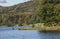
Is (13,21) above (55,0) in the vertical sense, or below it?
below

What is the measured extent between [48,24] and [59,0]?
418 inches

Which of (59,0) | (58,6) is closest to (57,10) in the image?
(58,6)

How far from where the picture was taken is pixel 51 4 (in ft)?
258

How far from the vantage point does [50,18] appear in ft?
251

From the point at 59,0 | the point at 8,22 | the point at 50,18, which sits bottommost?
the point at 8,22

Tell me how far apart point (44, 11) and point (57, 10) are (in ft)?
13.6

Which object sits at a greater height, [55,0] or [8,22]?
[55,0]

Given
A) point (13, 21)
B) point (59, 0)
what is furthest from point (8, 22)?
point (59, 0)

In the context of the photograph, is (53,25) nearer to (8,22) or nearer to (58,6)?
(58,6)

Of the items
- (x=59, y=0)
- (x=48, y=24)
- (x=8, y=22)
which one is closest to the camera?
(x=48, y=24)

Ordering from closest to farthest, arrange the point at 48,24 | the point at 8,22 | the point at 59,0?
the point at 48,24 < the point at 59,0 < the point at 8,22

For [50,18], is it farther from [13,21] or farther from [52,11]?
[13,21]

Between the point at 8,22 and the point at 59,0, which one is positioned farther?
the point at 8,22

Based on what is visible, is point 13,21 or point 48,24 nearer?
point 48,24
